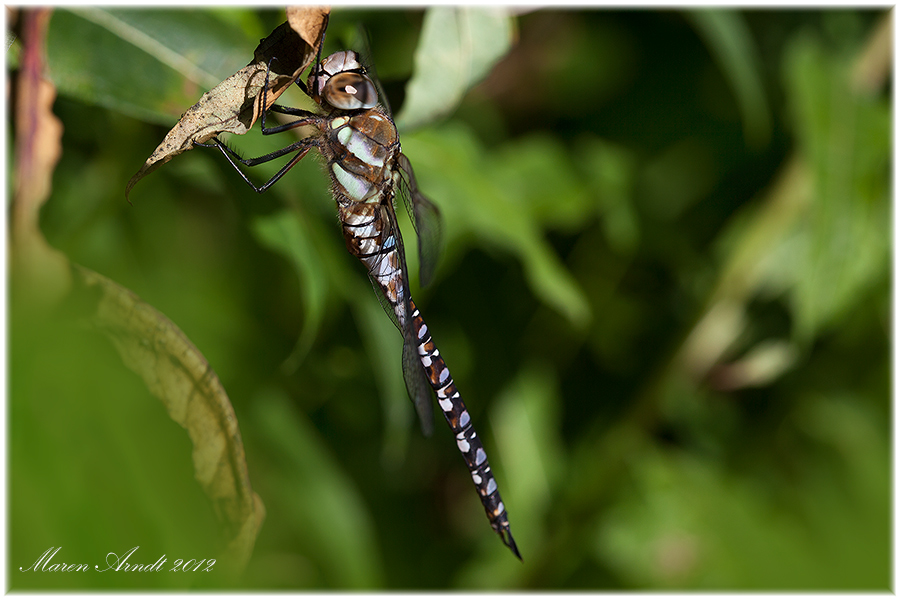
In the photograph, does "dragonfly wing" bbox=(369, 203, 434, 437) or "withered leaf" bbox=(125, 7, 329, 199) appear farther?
"dragonfly wing" bbox=(369, 203, 434, 437)

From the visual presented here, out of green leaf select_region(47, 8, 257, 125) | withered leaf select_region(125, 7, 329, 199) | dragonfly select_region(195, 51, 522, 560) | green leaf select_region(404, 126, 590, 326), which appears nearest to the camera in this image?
withered leaf select_region(125, 7, 329, 199)

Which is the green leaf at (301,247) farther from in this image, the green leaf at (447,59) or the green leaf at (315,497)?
the green leaf at (315,497)

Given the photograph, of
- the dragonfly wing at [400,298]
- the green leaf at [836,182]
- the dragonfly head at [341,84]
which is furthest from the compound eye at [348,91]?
the green leaf at [836,182]

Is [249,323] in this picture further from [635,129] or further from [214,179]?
[635,129]

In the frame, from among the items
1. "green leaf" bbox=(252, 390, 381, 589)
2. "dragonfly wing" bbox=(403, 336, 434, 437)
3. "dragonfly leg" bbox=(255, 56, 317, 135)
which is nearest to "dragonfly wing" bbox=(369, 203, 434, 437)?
"dragonfly wing" bbox=(403, 336, 434, 437)

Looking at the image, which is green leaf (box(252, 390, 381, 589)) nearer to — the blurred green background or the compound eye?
the blurred green background

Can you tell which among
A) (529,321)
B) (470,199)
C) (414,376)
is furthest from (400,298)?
(529,321)

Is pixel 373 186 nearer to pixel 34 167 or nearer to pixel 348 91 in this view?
pixel 348 91

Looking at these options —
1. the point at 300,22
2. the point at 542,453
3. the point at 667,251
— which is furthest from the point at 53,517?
the point at 667,251
